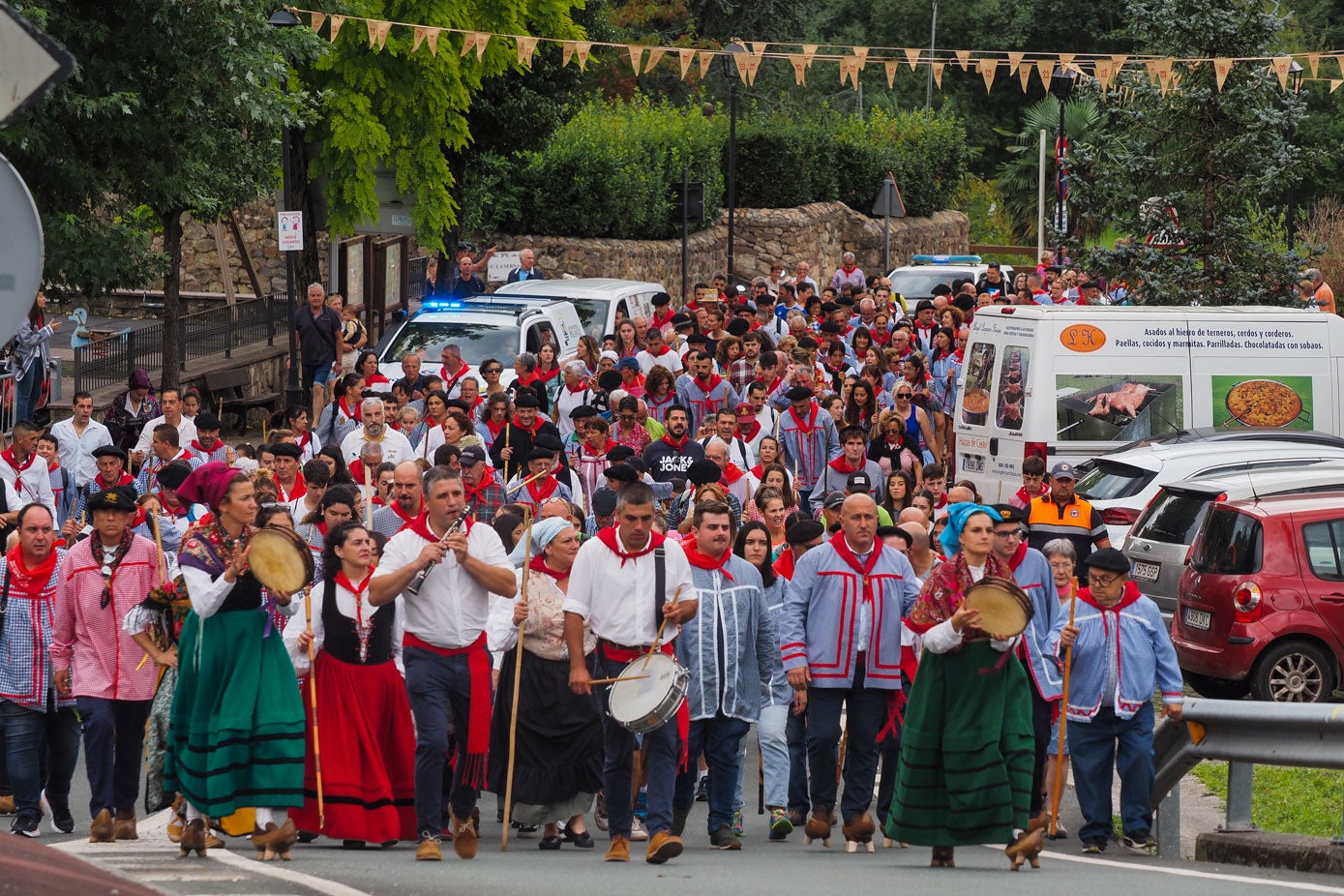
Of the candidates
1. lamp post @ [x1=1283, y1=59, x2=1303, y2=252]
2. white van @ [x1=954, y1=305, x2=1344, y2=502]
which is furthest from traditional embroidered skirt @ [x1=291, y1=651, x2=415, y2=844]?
lamp post @ [x1=1283, y1=59, x2=1303, y2=252]

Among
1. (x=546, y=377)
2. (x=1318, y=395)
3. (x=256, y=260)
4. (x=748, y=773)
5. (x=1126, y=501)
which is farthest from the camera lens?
(x=256, y=260)

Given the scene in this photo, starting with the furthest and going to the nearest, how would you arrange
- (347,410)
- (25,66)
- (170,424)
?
(347,410) → (170,424) → (25,66)

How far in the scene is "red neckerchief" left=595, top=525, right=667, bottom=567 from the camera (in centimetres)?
951

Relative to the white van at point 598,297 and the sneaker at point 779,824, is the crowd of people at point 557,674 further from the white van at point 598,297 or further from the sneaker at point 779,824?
the white van at point 598,297

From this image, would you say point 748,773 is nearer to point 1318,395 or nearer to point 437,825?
point 437,825

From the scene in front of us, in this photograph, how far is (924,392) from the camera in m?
18.8

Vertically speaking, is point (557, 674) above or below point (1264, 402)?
below

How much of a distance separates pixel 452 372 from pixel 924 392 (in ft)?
14.3

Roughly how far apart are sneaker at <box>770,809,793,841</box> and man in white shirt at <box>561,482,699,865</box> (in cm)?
103

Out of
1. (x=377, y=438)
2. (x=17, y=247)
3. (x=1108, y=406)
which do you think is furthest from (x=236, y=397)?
(x=17, y=247)

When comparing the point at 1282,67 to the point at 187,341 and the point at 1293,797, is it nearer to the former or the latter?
the point at 1293,797

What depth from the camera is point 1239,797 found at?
948 cm

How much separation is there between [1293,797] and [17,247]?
8.68 meters

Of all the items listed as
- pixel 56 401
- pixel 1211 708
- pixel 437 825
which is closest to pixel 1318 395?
pixel 1211 708
